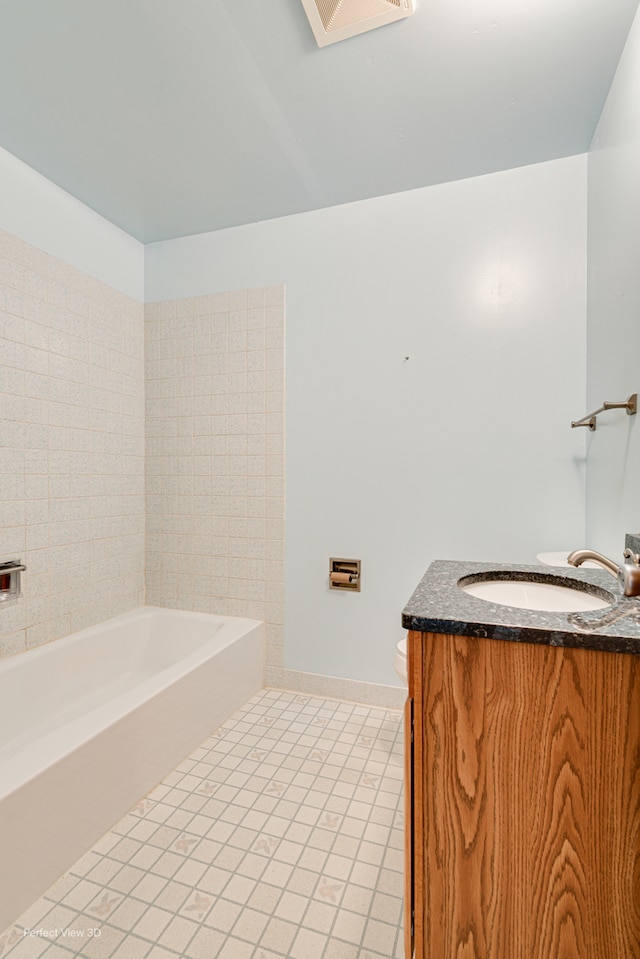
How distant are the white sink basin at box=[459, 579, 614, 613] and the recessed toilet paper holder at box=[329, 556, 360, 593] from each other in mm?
1119

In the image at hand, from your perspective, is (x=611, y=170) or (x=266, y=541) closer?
(x=611, y=170)

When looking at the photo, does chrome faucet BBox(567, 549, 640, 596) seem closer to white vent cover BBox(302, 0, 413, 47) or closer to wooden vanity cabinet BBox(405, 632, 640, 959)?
wooden vanity cabinet BBox(405, 632, 640, 959)

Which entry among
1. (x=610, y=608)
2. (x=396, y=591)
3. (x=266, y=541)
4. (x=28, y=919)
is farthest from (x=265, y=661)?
(x=610, y=608)

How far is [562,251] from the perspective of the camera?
191 cm

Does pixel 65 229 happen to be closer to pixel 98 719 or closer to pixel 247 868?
pixel 98 719

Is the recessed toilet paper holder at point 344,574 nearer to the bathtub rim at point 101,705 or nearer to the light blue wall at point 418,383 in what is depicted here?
the light blue wall at point 418,383

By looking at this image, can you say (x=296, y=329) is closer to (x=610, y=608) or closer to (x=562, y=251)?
(x=562, y=251)

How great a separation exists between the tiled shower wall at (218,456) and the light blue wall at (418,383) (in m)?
0.10

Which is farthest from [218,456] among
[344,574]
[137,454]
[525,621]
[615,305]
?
[525,621]

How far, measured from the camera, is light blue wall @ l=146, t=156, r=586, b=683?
1933mm

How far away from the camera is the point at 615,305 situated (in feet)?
4.96

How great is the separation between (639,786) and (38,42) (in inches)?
92.2

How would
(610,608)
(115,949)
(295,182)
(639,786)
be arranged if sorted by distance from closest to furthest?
(639,786) → (610,608) → (115,949) → (295,182)

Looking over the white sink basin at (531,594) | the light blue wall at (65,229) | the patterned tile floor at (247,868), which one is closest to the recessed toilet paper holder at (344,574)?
the patterned tile floor at (247,868)
